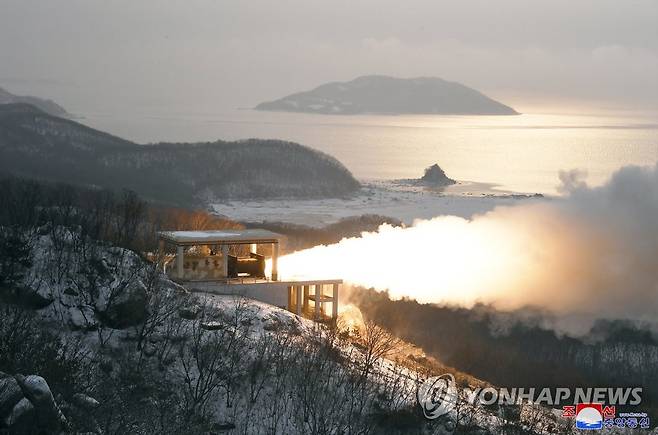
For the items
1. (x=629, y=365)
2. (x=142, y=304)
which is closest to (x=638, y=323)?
(x=629, y=365)

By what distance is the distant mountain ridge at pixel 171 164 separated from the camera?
11638 centimetres

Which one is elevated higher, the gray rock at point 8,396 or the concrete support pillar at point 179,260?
the concrete support pillar at point 179,260

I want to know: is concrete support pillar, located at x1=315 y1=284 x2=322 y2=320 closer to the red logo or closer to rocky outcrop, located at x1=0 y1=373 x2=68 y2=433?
the red logo

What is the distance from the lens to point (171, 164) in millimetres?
127938

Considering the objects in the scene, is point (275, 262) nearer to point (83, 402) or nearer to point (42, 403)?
point (83, 402)

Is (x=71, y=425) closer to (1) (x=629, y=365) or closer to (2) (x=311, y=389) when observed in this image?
(2) (x=311, y=389)

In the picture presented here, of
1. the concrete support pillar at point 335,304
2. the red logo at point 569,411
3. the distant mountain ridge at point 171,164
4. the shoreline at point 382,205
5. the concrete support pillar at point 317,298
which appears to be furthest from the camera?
the distant mountain ridge at point 171,164

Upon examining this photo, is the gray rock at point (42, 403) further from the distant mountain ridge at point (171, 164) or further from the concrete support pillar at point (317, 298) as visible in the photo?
the distant mountain ridge at point (171, 164)

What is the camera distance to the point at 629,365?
143 feet

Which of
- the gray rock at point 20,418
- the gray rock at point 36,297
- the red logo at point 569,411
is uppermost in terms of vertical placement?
the gray rock at point 36,297

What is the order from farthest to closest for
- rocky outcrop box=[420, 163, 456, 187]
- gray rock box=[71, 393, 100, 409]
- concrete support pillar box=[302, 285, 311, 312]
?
rocky outcrop box=[420, 163, 456, 187], concrete support pillar box=[302, 285, 311, 312], gray rock box=[71, 393, 100, 409]

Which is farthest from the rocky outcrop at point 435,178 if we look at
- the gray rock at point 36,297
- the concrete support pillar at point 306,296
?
the gray rock at point 36,297

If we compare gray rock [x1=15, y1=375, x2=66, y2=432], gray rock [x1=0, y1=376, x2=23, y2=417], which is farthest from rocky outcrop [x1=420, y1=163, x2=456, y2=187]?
gray rock [x1=0, y1=376, x2=23, y2=417]

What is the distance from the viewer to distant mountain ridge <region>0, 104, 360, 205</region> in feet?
382
